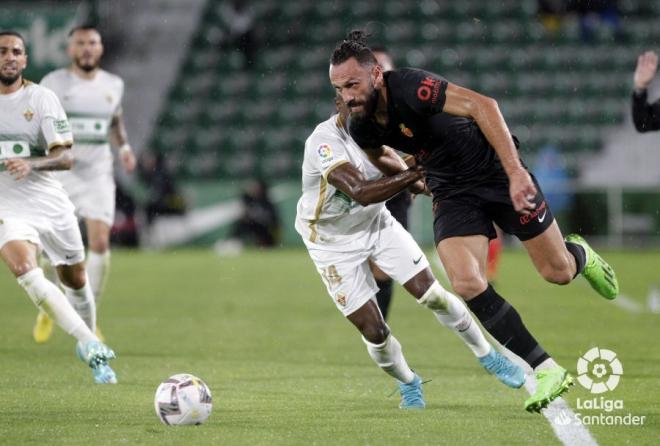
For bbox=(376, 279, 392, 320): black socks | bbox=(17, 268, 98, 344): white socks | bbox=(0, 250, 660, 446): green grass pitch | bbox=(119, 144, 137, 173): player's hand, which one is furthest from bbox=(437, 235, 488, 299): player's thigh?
bbox=(119, 144, 137, 173): player's hand

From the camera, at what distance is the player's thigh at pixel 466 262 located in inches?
252

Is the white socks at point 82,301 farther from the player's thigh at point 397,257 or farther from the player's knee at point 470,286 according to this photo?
the player's knee at point 470,286

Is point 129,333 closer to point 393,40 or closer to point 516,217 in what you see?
point 516,217

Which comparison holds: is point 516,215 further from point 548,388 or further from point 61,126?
point 61,126

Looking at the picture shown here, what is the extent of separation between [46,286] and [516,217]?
10.1ft

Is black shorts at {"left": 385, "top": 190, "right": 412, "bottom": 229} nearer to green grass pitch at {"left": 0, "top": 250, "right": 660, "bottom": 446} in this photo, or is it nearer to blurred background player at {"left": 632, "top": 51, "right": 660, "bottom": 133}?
green grass pitch at {"left": 0, "top": 250, "right": 660, "bottom": 446}

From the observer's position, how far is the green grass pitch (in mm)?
6043

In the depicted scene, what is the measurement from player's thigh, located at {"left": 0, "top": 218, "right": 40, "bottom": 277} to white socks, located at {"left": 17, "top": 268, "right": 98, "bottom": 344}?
0.07 metres

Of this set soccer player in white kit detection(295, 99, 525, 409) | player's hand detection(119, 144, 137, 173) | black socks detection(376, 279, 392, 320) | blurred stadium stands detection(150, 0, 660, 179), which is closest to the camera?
soccer player in white kit detection(295, 99, 525, 409)

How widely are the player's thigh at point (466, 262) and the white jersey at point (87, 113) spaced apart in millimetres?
4508

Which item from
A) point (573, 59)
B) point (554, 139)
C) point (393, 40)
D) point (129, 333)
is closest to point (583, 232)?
point (554, 139)

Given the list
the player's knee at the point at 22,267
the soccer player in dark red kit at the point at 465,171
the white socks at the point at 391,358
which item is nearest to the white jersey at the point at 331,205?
the soccer player in dark red kit at the point at 465,171

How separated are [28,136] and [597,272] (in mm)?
3789

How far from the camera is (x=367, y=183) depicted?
6391 millimetres
